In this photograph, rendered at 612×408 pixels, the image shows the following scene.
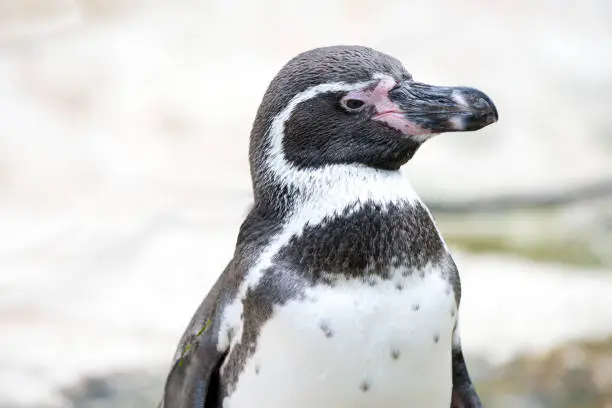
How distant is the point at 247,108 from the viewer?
17.8 ft

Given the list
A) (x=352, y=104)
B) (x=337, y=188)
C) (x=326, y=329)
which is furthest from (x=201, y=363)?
(x=352, y=104)

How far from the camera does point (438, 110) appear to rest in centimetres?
158

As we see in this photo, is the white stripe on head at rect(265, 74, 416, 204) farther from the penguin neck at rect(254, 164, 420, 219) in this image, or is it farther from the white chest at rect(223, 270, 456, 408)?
the white chest at rect(223, 270, 456, 408)

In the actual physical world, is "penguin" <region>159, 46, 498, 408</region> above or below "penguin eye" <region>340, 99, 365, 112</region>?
below

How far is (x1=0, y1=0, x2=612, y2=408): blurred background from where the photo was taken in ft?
11.5

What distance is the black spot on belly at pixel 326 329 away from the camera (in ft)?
5.21

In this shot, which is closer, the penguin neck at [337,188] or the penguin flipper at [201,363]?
A: the penguin neck at [337,188]

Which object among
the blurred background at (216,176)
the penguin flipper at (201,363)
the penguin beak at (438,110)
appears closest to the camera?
the penguin beak at (438,110)

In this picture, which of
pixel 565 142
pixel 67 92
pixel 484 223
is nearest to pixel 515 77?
pixel 565 142

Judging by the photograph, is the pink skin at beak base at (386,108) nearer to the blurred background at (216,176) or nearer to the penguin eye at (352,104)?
the penguin eye at (352,104)

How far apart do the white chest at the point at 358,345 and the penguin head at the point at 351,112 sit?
200 mm

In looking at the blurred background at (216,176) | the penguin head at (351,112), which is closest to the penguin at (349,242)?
the penguin head at (351,112)

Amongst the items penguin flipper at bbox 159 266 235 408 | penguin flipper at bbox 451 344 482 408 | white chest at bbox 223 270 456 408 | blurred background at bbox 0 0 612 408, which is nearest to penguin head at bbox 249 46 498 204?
white chest at bbox 223 270 456 408

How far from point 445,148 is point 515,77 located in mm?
594
